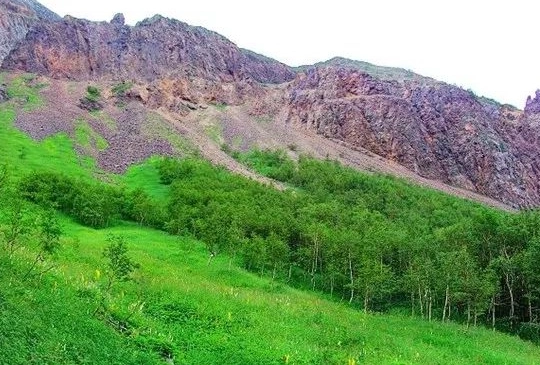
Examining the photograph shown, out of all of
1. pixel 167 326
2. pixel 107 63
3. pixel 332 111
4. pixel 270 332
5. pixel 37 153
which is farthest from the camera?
pixel 107 63

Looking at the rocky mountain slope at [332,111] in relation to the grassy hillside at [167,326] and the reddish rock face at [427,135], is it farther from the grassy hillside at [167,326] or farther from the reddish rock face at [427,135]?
the grassy hillside at [167,326]

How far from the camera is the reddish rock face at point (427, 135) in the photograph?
179m

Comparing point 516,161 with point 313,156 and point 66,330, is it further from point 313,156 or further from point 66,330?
point 66,330

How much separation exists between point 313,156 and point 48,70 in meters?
91.8

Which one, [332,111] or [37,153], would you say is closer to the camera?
[37,153]

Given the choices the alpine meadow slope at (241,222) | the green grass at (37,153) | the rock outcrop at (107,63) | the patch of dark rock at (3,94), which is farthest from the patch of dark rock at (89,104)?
the green grass at (37,153)

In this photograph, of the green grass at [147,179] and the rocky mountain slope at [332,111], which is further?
the rocky mountain slope at [332,111]

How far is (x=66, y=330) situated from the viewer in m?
18.8

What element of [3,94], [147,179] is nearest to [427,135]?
[147,179]

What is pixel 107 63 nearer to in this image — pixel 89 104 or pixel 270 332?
pixel 89 104

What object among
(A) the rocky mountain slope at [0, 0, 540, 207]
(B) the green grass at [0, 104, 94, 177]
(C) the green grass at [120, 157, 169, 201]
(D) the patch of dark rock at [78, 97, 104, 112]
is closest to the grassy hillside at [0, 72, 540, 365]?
(C) the green grass at [120, 157, 169, 201]

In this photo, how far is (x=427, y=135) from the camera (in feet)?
618

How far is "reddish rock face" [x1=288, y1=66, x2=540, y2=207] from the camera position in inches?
7062

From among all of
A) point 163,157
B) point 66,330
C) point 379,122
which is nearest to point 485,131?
point 379,122
